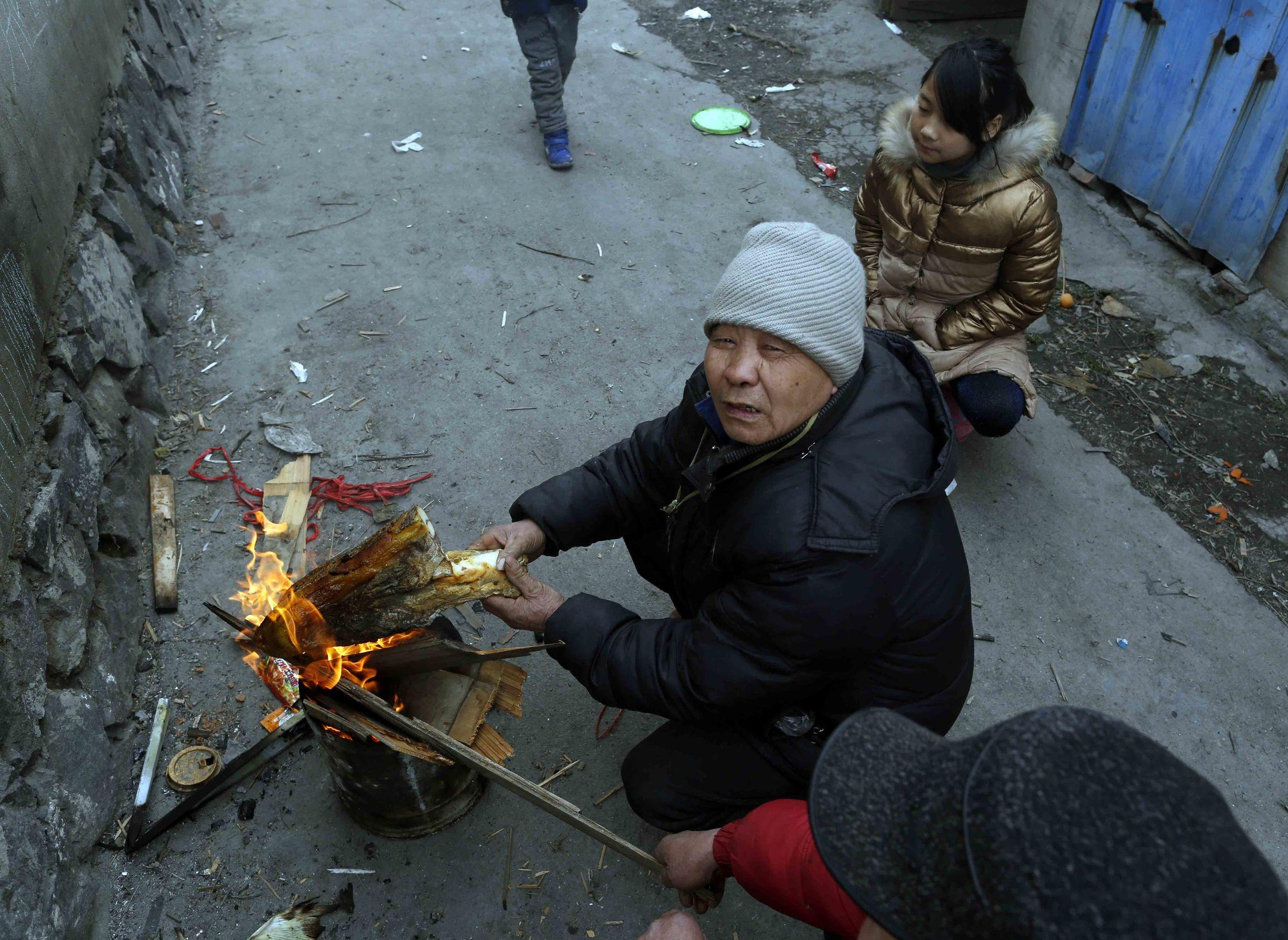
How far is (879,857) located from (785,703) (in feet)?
4.15

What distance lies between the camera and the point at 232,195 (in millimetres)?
6016

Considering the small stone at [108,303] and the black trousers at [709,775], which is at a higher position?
the small stone at [108,303]

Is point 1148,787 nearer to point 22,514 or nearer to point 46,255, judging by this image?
point 22,514

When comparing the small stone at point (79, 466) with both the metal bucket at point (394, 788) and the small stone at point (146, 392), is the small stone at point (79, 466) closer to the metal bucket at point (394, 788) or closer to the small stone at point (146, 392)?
the small stone at point (146, 392)

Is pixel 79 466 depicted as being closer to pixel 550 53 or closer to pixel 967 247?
pixel 967 247

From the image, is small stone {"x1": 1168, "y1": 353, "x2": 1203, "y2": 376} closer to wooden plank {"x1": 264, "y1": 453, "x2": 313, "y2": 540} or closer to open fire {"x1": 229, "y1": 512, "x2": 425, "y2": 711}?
open fire {"x1": 229, "y1": 512, "x2": 425, "y2": 711}

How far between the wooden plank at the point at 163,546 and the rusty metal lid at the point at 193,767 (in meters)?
0.71

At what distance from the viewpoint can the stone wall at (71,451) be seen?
2541 millimetres

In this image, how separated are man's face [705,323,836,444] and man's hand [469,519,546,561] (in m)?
0.84

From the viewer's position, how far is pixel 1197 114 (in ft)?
17.6

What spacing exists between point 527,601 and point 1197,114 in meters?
5.24

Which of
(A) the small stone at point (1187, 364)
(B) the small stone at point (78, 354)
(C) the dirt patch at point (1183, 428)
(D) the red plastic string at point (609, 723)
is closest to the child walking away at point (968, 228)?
Result: (C) the dirt patch at point (1183, 428)

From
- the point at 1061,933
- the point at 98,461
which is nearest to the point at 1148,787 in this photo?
the point at 1061,933

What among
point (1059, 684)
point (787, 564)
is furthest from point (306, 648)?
point (1059, 684)
